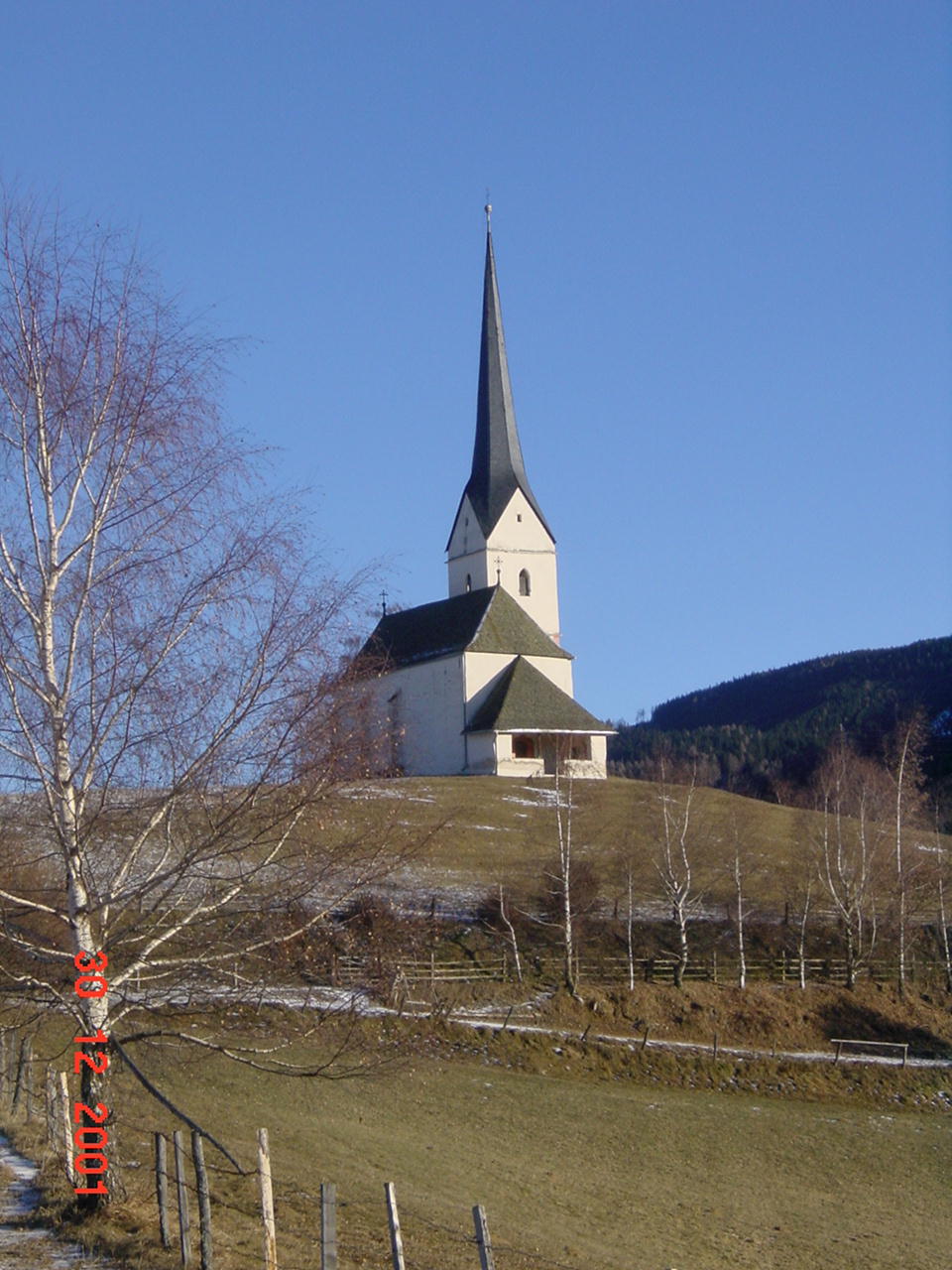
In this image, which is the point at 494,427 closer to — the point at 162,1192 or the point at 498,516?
the point at 498,516

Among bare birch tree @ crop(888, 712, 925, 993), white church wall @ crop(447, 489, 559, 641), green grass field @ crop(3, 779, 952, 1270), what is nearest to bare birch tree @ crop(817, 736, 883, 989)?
bare birch tree @ crop(888, 712, 925, 993)

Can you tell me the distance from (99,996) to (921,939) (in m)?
38.2

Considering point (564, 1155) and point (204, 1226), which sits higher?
point (204, 1226)

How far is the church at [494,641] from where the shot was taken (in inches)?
2530

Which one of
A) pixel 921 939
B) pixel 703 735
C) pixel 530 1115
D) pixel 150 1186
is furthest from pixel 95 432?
pixel 703 735

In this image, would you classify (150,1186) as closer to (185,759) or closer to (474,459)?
(185,759)

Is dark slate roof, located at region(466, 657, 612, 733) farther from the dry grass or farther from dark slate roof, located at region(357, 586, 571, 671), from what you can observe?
the dry grass

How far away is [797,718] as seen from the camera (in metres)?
125

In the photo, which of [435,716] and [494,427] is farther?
[494,427]

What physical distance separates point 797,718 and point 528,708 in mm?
66155

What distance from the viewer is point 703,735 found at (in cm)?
12500
